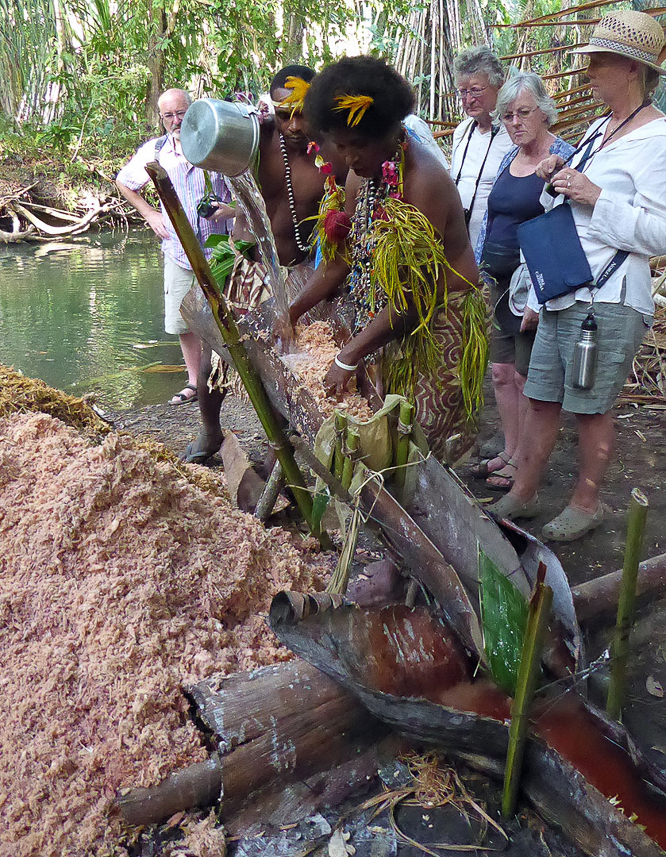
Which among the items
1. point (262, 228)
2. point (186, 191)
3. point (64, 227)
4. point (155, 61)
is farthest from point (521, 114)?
point (64, 227)

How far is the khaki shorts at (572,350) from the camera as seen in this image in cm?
270

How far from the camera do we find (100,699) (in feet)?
5.89

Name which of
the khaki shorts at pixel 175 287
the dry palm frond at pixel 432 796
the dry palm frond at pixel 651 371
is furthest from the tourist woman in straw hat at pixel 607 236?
the khaki shorts at pixel 175 287

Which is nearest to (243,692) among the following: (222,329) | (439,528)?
(439,528)

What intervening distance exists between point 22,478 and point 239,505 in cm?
100

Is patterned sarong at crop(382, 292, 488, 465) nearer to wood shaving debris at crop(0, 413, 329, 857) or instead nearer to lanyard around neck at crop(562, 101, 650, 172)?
wood shaving debris at crop(0, 413, 329, 857)

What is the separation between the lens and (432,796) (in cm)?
175

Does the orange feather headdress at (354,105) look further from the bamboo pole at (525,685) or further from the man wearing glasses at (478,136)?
the man wearing glasses at (478,136)

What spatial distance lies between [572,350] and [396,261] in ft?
3.44

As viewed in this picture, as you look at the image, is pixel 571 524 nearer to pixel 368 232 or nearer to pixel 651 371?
pixel 368 232

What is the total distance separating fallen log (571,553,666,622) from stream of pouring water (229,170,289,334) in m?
1.38

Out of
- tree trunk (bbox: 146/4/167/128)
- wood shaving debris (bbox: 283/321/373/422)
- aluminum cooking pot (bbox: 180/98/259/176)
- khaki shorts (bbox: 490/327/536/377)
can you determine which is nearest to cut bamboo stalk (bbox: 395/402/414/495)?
wood shaving debris (bbox: 283/321/373/422)

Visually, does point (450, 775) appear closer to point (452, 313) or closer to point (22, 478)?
point (452, 313)

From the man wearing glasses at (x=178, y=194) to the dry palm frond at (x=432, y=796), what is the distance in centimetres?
282
